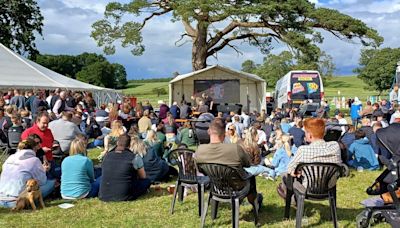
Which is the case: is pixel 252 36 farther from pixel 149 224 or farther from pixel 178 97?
pixel 149 224

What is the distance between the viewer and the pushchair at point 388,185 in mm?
4242

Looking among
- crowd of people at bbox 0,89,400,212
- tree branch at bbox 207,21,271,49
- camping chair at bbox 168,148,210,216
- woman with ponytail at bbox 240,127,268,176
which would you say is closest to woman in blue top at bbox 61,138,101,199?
crowd of people at bbox 0,89,400,212

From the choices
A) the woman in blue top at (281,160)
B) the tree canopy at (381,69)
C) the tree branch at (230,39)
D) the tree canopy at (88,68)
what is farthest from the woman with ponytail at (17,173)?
the tree canopy at (88,68)

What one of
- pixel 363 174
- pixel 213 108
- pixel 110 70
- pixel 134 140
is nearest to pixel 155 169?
pixel 134 140

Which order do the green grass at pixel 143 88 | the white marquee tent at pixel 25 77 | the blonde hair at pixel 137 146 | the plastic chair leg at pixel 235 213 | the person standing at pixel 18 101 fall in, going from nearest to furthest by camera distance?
the plastic chair leg at pixel 235 213, the blonde hair at pixel 137 146, the person standing at pixel 18 101, the white marquee tent at pixel 25 77, the green grass at pixel 143 88

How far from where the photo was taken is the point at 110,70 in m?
69.1

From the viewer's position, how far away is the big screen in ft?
67.9

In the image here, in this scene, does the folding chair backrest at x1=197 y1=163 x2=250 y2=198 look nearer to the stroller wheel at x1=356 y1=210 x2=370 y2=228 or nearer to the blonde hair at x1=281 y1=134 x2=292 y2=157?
the stroller wheel at x1=356 y1=210 x2=370 y2=228

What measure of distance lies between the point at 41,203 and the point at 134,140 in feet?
5.36

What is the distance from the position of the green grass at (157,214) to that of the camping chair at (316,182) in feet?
1.79

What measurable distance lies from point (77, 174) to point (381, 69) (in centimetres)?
5713

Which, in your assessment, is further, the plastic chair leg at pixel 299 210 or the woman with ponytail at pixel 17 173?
the woman with ponytail at pixel 17 173

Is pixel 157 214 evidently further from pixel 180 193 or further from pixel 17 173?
pixel 17 173

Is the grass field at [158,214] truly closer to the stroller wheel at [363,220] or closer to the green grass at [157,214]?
the green grass at [157,214]
